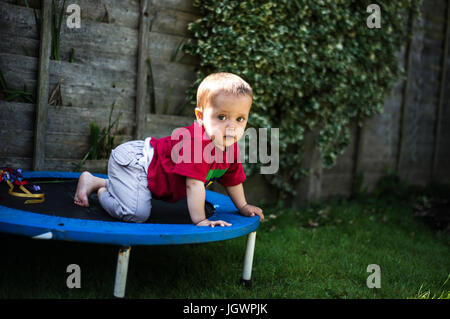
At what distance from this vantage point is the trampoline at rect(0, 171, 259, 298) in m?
1.30

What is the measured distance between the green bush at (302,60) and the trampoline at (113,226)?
4.27ft

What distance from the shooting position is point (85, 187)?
1871 mm

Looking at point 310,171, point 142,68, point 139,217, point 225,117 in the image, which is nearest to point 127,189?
point 139,217

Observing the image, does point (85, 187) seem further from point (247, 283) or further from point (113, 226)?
point (247, 283)

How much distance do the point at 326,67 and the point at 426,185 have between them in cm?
241

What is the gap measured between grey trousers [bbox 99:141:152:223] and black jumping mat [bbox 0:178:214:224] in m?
0.07

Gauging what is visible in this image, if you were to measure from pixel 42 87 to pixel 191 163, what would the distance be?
143cm

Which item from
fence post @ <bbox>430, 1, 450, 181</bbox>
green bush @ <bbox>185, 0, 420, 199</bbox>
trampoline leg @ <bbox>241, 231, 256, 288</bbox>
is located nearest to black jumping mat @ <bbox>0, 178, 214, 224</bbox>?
trampoline leg @ <bbox>241, 231, 256, 288</bbox>

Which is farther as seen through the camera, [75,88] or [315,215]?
[315,215]

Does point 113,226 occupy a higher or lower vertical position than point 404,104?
lower

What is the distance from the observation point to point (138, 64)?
2.78 meters

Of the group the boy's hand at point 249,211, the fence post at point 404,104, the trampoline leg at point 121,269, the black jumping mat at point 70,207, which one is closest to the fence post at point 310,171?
the fence post at point 404,104

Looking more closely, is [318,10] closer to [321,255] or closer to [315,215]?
[315,215]

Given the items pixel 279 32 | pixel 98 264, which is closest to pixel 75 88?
pixel 98 264
